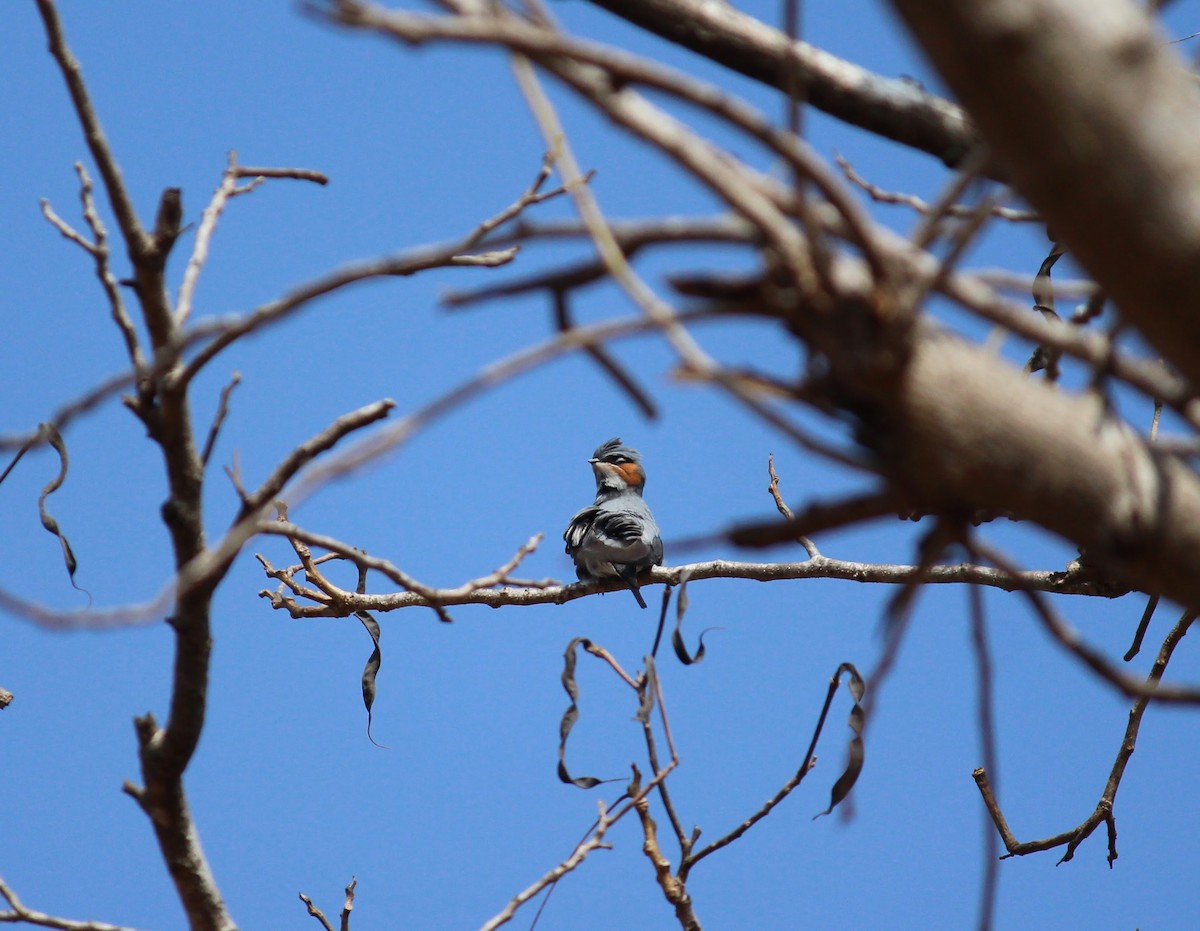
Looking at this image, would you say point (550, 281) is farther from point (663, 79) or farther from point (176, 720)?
point (176, 720)

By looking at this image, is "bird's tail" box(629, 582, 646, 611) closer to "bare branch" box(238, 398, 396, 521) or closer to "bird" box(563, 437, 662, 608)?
"bird" box(563, 437, 662, 608)

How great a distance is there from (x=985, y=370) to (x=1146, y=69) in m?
0.26

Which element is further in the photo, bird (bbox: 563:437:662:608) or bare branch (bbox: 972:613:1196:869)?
bird (bbox: 563:437:662:608)

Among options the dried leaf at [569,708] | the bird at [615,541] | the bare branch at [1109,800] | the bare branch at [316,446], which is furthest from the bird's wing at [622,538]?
the bare branch at [316,446]

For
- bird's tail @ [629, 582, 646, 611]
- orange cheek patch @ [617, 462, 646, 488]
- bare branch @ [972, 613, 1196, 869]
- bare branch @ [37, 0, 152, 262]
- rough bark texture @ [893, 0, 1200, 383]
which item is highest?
orange cheek patch @ [617, 462, 646, 488]

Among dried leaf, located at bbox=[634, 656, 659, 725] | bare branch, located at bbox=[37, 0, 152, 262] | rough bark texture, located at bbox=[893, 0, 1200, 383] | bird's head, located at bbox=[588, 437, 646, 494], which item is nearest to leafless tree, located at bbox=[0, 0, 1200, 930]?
rough bark texture, located at bbox=[893, 0, 1200, 383]

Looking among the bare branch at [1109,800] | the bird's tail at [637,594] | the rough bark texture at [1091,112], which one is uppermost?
the bird's tail at [637,594]

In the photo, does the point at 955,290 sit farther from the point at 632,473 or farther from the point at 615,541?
the point at 632,473

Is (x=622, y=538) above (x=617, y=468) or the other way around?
the other way around

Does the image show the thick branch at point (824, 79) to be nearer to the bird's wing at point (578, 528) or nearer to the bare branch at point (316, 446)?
the bare branch at point (316, 446)

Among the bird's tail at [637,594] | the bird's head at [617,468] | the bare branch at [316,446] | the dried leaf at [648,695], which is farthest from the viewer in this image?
the bird's head at [617,468]

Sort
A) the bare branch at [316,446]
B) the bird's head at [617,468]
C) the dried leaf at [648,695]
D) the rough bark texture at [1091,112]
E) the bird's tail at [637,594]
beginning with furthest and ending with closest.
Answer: the bird's head at [617,468], the bird's tail at [637,594], the dried leaf at [648,695], the bare branch at [316,446], the rough bark texture at [1091,112]

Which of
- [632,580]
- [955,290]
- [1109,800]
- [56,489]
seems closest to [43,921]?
[56,489]

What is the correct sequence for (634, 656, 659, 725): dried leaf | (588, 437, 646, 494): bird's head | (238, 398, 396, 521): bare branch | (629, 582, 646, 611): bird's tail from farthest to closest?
(588, 437, 646, 494): bird's head < (629, 582, 646, 611): bird's tail < (634, 656, 659, 725): dried leaf < (238, 398, 396, 521): bare branch
